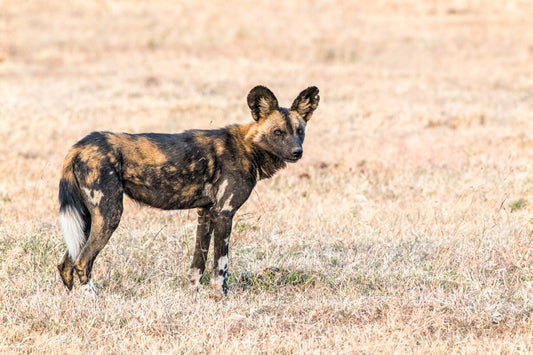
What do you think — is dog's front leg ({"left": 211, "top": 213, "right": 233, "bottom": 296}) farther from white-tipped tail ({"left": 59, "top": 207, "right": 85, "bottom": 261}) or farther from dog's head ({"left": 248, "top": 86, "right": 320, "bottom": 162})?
white-tipped tail ({"left": 59, "top": 207, "right": 85, "bottom": 261})

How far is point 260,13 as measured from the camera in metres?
29.0

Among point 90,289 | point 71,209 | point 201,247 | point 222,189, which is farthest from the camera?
point 201,247

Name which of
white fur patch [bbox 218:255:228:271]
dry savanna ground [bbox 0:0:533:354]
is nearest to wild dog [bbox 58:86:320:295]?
white fur patch [bbox 218:255:228:271]

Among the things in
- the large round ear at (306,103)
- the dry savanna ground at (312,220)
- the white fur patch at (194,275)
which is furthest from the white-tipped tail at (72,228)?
the large round ear at (306,103)

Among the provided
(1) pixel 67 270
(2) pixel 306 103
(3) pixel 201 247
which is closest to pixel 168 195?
(3) pixel 201 247

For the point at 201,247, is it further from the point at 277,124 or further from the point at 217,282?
the point at 277,124

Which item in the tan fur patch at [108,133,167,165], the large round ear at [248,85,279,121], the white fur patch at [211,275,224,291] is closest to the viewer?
the tan fur patch at [108,133,167,165]

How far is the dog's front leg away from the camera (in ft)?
16.7

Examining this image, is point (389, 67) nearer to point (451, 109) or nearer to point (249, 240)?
point (451, 109)

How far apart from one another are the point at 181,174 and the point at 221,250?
676mm

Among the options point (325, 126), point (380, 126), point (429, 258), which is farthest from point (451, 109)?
point (429, 258)

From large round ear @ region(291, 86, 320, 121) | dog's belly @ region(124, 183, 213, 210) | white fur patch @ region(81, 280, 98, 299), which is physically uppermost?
large round ear @ region(291, 86, 320, 121)

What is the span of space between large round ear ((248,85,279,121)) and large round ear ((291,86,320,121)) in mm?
180

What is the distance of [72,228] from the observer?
15.6 ft
